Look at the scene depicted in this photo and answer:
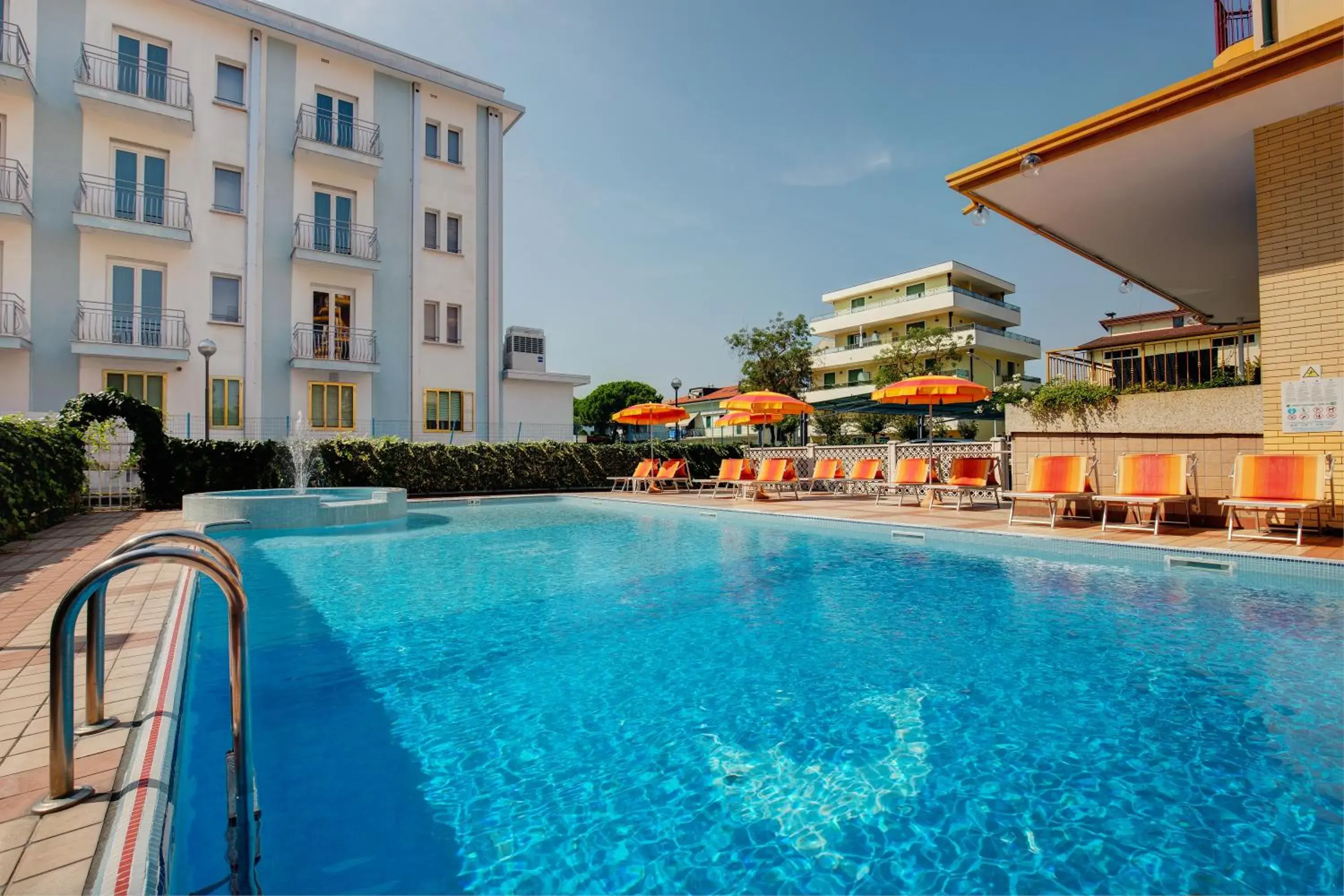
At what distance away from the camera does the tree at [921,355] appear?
122ft

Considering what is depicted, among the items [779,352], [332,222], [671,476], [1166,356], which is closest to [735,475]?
[671,476]

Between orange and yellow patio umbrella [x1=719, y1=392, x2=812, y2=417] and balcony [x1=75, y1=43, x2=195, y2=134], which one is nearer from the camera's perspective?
orange and yellow patio umbrella [x1=719, y1=392, x2=812, y2=417]

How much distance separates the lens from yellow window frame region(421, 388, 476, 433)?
22.0m

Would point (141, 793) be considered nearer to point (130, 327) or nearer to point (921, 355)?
point (130, 327)

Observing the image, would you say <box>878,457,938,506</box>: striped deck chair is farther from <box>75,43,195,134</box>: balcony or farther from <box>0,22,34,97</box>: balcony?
<box>0,22,34,97</box>: balcony

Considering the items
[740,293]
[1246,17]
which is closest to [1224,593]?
[1246,17]

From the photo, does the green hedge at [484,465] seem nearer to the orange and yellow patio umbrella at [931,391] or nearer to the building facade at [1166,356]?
the orange and yellow patio umbrella at [931,391]

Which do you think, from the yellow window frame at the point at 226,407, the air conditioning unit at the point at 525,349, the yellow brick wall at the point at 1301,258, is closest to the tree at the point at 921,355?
the air conditioning unit at the point at 525,349

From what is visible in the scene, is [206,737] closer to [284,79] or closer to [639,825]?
[639,825]

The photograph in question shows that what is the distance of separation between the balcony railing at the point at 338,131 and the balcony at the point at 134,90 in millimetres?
2852

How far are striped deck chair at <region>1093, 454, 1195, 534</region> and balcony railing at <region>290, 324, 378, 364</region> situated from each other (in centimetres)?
1985

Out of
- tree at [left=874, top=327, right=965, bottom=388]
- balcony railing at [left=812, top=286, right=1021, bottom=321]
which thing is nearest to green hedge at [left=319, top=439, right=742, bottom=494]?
tree at [left=874, top=327, right=965, bottom=388]

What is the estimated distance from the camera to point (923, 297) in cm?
4550

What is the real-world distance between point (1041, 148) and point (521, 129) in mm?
22353
